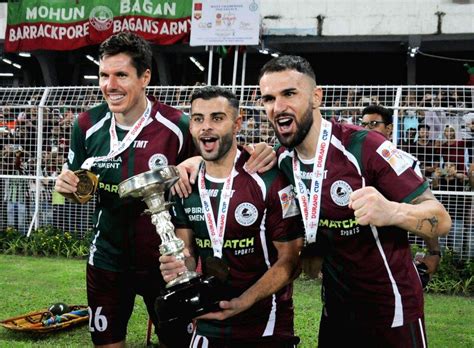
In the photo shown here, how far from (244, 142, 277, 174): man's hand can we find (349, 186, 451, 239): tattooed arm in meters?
0.83

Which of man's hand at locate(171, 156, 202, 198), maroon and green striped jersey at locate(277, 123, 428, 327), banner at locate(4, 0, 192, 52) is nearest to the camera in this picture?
maroon and green striped jersey at locate(277, 123, 428, 327)

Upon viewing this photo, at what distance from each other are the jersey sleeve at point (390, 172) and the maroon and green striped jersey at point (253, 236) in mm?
503

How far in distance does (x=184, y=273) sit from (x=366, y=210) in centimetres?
93

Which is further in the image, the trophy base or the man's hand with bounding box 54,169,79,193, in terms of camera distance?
the man's hand with bounding box 54,169,79,193

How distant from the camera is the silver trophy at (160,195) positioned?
112 inches

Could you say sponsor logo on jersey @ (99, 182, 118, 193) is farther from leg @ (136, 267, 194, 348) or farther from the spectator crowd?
the spectator crowd

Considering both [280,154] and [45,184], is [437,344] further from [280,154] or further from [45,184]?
[45,184]

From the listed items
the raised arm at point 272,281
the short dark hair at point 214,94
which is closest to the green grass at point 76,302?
the raised arm at point 272,281

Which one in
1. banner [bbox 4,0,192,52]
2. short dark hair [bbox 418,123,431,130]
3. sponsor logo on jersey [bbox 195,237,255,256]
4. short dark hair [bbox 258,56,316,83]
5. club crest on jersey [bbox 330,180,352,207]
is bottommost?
sponsor logo on jersey [bbox 195,237,255,256]

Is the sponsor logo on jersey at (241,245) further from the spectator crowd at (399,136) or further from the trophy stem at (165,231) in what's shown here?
the spectator crowd at (399,136)

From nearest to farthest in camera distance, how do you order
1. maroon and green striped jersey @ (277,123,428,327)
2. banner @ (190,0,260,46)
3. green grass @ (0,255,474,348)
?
1. maroon and green striped jersey @ (277,123,428,327)
2. green grass @ (0,255,474,348)
3. banner @ (190,0,260,46)

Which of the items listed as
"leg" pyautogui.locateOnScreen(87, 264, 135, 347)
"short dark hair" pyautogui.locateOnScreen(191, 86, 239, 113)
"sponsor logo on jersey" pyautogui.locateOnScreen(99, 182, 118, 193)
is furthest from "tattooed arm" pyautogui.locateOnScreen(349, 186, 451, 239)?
"leg" pyautogui.locateOnScreen(87, 264, 135, 347)

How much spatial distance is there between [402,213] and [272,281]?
2.73ft

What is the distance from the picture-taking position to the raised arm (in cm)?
311
